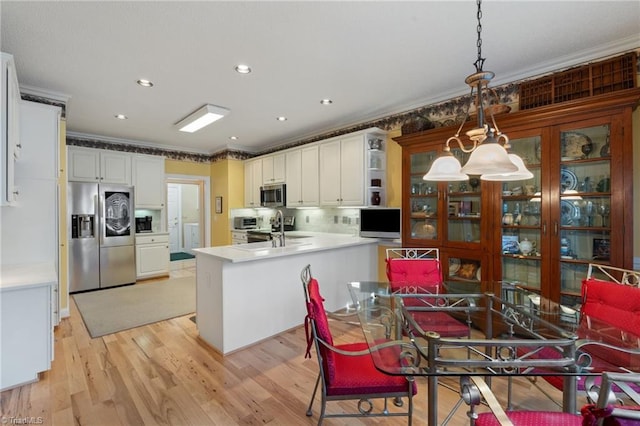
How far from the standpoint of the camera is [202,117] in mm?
3988

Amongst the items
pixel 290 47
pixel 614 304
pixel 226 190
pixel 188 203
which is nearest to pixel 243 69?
pixel 290 47

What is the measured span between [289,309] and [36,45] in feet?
10.2

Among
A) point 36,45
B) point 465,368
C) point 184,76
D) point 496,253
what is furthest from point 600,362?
point 36,45

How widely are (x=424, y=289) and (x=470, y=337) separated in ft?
1.84

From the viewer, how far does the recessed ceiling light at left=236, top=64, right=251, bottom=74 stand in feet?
9.02

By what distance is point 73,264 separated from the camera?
180 inches

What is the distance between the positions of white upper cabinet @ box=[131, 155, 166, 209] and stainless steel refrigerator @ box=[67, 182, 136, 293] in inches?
10.5

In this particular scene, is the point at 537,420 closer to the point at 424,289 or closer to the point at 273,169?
the point at 424,289

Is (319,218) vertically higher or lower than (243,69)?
lower

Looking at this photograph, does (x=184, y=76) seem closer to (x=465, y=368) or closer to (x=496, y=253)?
(x=465, y=368)

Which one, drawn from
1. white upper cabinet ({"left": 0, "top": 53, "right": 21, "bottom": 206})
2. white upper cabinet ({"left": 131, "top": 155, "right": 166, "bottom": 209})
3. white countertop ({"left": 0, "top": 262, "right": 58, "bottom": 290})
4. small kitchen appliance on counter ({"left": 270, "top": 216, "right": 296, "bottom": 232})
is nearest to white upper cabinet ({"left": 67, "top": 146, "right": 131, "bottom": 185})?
white upper cabinet ({"left": 131, "top": 155, "right": 166, "bottom": 209})

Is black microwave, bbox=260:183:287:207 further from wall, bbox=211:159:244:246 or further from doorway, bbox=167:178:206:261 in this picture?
doorway, bbox=167:178:206:261

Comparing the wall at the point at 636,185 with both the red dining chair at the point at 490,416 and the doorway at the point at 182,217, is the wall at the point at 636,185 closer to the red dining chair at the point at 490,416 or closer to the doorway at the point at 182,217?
the red dining chair at the point at 490,416

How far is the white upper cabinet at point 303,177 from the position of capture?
4.75 m
